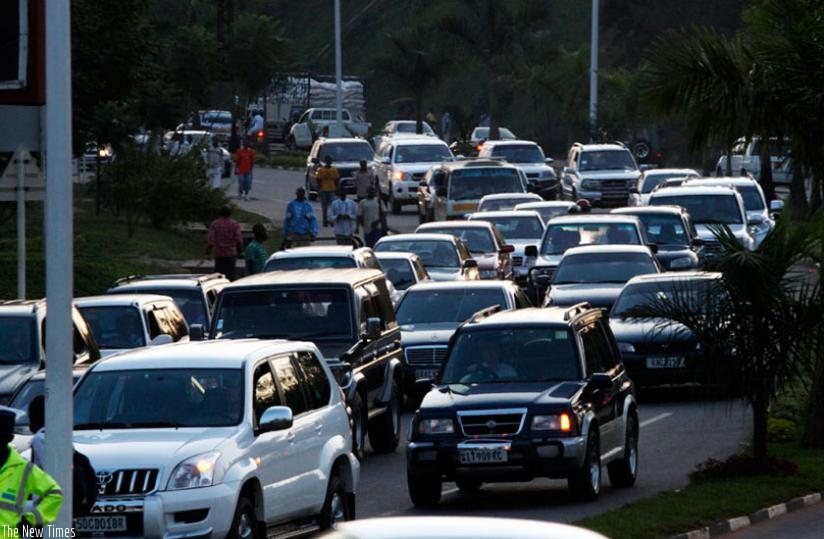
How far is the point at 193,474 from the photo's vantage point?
1130 cm

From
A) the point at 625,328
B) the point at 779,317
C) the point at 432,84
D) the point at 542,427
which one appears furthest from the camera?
the point at 432,84

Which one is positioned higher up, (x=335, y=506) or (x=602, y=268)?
(x=602, y=268)

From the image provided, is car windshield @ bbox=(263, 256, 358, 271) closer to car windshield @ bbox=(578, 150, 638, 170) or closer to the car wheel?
the car wheel

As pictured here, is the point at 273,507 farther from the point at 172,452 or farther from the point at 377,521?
the point at 377,521

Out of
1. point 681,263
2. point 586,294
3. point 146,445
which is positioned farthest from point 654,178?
point 146,445

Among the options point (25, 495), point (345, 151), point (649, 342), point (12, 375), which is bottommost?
point (649, 342)

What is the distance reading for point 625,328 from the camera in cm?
2325

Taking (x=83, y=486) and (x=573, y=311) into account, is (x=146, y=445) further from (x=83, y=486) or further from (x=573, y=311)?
(x=573, y=311)

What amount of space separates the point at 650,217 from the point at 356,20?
74.6m

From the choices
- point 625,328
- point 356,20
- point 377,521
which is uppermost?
point 356,20

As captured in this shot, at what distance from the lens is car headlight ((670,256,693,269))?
30.6 metres

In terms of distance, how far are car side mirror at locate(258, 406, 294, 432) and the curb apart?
330cm

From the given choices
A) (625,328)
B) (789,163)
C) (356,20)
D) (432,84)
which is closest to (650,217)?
(625,328)

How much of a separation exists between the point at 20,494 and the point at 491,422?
829 cm
